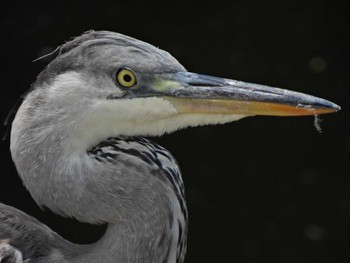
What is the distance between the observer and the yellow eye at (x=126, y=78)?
1.68m

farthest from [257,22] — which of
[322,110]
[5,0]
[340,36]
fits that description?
[322,110]

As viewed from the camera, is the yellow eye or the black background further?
the black background

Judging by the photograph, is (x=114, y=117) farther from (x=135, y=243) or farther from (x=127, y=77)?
(x=135, y=243)

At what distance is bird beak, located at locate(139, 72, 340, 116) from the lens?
169 centimetres

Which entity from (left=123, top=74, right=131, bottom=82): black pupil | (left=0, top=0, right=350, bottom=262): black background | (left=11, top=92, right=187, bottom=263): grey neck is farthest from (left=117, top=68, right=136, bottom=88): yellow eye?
(left=0, top=0, right=350, bottom=262): black background

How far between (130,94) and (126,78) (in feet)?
0.13

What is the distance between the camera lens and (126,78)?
1.69m

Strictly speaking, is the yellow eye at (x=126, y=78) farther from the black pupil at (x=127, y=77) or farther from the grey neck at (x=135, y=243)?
the grey neck at (x=135, y=243)

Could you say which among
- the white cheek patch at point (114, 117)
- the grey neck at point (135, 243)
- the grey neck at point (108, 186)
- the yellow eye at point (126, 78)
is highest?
the yellow eye at point (126, 78)

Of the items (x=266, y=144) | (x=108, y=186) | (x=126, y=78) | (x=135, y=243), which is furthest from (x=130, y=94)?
(x=266, y=144)

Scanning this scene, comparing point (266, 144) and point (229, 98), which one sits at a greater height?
point (229, 98)

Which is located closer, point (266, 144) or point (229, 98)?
point (229, 98)

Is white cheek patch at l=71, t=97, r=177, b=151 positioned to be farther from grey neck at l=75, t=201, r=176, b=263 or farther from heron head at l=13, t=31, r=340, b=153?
grey neck at l=75, t=201, r=176, b=263

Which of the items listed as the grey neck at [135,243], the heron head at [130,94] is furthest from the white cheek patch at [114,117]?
the grey neck at [135,243]
